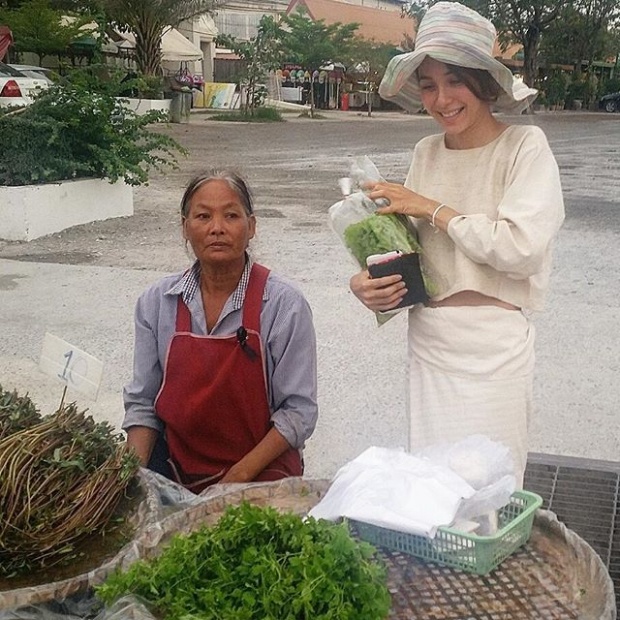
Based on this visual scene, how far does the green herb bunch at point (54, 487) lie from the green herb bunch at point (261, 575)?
0.26 metres

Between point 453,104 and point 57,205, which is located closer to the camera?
A: point 453,104

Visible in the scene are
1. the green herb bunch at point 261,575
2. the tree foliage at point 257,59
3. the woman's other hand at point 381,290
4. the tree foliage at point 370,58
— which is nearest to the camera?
the green herb bunch at point 261,575

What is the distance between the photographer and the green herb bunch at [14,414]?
1.92m

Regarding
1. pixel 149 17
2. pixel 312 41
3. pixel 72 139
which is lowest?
pixel 72 139

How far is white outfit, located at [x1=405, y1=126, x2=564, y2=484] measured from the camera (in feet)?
7.57

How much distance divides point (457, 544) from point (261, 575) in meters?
0.41

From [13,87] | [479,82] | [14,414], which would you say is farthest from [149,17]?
[14,414]

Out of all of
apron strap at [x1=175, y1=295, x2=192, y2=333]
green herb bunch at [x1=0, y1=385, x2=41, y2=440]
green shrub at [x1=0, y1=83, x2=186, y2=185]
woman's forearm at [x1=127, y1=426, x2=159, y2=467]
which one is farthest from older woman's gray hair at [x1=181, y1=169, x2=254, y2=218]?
green shrub at [x1=0, y1=83, x2=186, y2=185]

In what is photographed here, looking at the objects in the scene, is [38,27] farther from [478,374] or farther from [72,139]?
[478,374]

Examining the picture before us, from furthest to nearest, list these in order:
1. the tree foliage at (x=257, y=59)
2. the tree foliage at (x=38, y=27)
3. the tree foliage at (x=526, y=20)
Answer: the tree foliage at (x=526, y=20), the tree foliage at (x=257, y=59), the tree foliage at (x=38, y=27)

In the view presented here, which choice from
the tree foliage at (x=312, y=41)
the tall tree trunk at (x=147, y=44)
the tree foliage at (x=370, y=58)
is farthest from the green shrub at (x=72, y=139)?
the tree foliage at (x=370, y=58)

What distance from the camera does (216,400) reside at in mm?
2549

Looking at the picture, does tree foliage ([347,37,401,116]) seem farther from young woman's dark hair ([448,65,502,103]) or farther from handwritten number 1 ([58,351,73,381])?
handwritten number 1 ([58,351,73,381])

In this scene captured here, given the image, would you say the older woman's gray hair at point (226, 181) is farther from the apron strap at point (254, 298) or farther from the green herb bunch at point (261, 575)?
the green herb bunch at point (261, 575)
